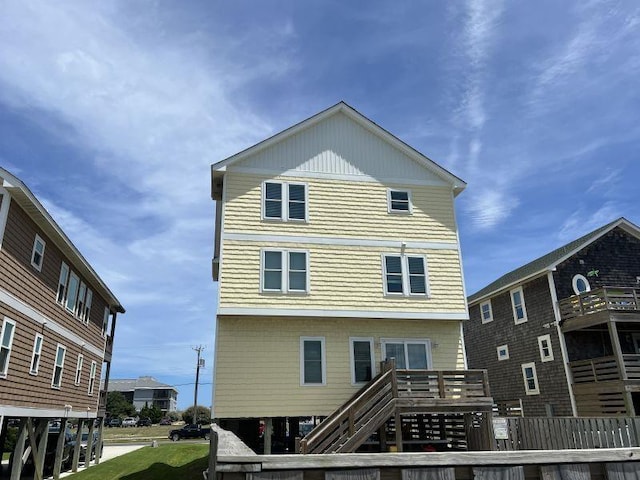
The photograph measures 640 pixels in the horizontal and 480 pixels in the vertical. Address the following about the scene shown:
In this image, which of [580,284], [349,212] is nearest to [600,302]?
[580,284]

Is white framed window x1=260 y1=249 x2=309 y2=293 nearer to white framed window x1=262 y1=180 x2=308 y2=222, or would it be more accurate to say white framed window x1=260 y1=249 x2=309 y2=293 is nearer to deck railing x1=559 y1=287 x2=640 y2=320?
white framed window x1=262 y1=180 x2=308 y2=222

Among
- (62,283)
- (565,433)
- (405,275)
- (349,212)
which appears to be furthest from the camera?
(62,283)

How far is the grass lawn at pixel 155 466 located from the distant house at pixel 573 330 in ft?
57.7

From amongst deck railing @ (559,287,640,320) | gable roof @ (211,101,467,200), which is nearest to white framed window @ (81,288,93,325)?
gable roof @ (211,101,467,200)

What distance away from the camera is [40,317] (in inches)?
688

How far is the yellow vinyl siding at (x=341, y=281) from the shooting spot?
16.3 metres

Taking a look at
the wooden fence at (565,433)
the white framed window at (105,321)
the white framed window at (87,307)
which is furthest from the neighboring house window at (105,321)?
the wooden fence at (565,433)

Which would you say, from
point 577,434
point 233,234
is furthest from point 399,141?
point 577,434

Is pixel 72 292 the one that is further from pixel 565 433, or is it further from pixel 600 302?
pixel 600 302

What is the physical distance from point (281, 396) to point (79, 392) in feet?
42.9

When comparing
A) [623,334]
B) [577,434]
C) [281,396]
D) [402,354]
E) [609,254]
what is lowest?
[577,434]

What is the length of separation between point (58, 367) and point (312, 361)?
1119cm

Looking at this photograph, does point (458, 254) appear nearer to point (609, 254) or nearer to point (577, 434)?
point (577, 434)

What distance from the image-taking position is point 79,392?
2342 cm
